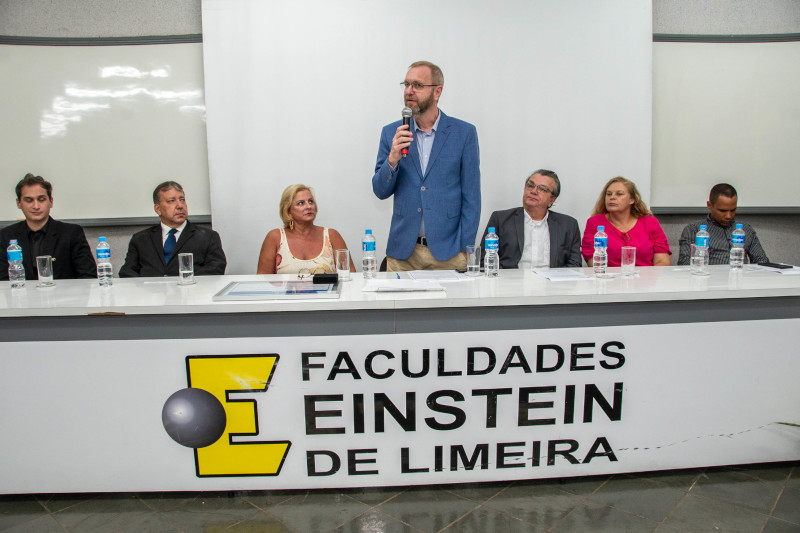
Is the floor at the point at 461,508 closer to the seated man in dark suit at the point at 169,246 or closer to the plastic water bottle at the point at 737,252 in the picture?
the plastic water bottle at the point at 737,252

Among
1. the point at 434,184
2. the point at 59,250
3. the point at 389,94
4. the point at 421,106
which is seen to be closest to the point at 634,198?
the point at 434,184

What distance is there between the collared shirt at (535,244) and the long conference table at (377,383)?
0.91 meters

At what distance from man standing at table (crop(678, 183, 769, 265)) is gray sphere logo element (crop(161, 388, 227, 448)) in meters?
2.64

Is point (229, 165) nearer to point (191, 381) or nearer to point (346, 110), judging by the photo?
point (346, 110)

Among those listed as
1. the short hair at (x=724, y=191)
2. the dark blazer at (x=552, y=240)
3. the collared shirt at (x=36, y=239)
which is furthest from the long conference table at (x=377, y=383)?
the short hair at (x=724, y=191)

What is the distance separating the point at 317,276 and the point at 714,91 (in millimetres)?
3009

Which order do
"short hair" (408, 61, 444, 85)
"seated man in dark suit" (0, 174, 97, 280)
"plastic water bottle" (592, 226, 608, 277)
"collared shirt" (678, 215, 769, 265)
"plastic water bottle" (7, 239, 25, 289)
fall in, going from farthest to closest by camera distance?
"collared shirt" (678, 215, 769, 265), "seated man in dark suit" (0, 174, 97, 280), "short hair" (408, 61, 444, 85), "plastic water bottle" (592, 226, 608, 277), "plastic water bottle" (7, 239, 25, 289)

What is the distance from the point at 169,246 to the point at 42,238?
0.64 m

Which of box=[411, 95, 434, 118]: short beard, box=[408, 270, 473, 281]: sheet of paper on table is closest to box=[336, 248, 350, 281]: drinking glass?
box=[408, 270, 473, 281]: sheet of paper on table

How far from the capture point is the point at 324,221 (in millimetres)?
3510

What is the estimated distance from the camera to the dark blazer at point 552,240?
288 centimetres

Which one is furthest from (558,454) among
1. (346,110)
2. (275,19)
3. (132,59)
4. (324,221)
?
(132,59)

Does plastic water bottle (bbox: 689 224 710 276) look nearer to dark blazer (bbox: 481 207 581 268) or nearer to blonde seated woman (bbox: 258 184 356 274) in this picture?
dark blazer (bbox: 481 207 581 268)

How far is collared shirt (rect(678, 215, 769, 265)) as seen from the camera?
123 inches
